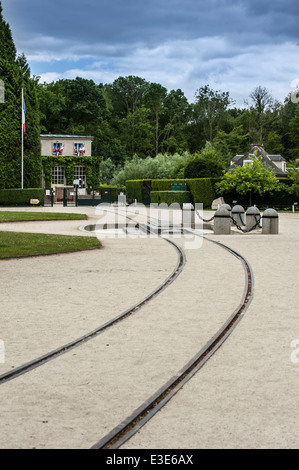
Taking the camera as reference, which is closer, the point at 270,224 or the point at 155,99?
the point at 270,224

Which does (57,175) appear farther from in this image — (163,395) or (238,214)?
(163,395)

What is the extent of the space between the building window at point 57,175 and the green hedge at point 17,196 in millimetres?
16781

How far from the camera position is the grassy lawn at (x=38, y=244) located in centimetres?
1466

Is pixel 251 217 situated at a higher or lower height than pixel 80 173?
lower

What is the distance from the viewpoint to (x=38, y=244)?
16.3 meters

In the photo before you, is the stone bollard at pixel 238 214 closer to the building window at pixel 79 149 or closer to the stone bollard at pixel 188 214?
the stone bollard at pixel 188 214

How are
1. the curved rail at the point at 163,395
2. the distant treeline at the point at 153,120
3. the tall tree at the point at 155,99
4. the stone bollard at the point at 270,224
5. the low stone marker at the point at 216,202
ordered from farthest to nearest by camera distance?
1. the tall tree at the point at 155,99
2. the distant treeline at the point at 153,120
3. the low stone marker at the point at 216,202
4. the stone bollard at the point at 270,224
5. the curved rail at the point at 163,395

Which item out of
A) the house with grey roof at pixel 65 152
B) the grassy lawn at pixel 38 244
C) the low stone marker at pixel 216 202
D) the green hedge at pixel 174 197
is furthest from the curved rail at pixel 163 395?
the house with grey roof at pixel 65 152

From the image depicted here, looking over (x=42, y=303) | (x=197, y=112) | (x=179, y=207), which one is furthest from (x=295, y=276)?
(x=197, y=112)

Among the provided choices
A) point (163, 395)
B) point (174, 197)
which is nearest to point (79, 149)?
point (174, 197)

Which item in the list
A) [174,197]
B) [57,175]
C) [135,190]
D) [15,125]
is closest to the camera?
[15,125]

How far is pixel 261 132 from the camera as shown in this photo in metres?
88.6

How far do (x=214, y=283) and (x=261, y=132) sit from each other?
81.6 metres

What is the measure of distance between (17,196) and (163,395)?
41.7 m
